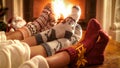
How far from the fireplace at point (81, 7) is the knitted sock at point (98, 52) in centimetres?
145

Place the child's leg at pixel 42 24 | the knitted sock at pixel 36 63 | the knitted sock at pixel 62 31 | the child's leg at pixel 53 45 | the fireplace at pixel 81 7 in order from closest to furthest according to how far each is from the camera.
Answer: the knitted sock at pixel 36 63 → the child's leg at pixel 53 45 → the knitted sock at pixel 62 31 → the child's leg at pixel 42 24 → the fireplace at pixel 81 7

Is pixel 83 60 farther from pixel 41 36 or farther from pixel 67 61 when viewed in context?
pixel 41 36

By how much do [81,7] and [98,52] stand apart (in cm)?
152

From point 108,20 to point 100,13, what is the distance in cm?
12

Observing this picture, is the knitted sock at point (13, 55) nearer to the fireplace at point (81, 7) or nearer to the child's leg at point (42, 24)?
the child's leg at point (42, 24)

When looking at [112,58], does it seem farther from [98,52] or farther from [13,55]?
[13,55]

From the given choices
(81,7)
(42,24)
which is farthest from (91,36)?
(81,7)

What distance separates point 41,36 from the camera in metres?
1.18

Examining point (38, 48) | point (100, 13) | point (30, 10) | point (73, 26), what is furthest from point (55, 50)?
point (30, 10)

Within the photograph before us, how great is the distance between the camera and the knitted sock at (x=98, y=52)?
3.36 feet

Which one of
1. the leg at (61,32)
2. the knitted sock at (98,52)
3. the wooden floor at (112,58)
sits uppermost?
the leg at (61,32)

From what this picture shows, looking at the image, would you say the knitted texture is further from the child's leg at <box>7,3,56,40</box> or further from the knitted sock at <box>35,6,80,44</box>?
the knitted sock at <box>35,6,80,44</box>

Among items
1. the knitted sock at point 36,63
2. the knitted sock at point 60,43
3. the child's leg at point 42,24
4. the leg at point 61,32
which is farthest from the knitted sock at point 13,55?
the child's leg at point 42,24

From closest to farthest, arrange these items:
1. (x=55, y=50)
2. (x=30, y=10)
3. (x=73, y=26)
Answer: (x=55, y=50)
(x=73, y=26)
(x=30, y=10)
